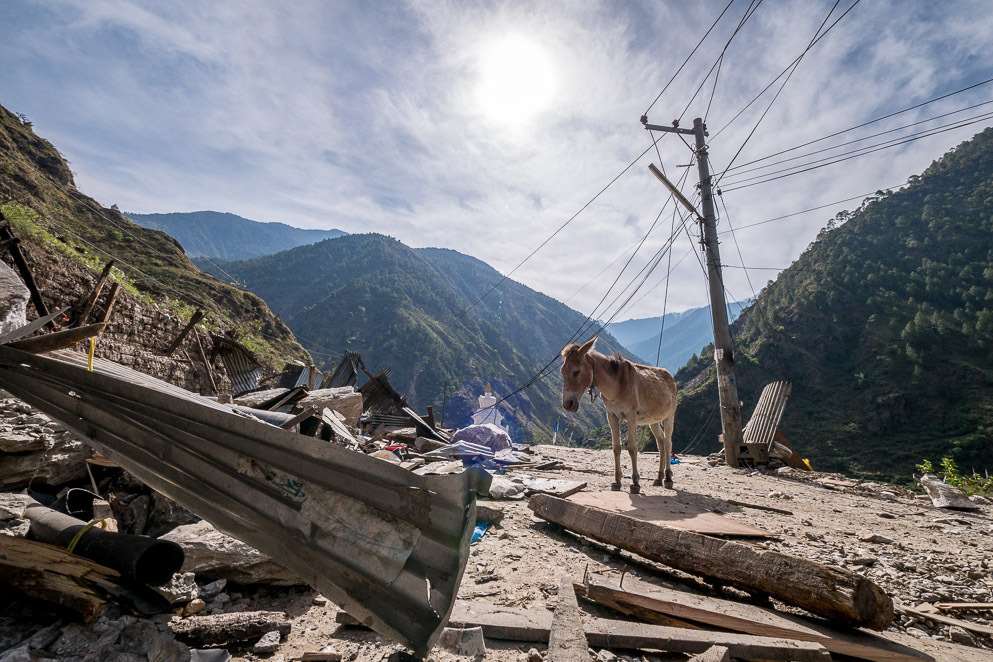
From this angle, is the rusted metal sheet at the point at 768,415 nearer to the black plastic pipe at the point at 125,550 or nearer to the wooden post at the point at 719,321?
the wooden post at the point at 719,321

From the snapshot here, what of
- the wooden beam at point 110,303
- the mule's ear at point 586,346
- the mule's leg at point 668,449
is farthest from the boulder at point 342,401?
the mule's leg at point 668,449

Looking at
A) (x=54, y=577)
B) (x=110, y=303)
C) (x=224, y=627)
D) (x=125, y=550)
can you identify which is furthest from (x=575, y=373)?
(x=110, y=303)

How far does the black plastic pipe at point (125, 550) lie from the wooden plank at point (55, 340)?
124 centimetres

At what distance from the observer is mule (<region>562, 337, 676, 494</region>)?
21.6 ft

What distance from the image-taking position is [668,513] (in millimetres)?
4770

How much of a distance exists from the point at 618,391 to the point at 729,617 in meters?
4.50

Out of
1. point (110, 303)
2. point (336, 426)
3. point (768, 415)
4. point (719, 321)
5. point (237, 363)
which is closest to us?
A: point (110, 303)

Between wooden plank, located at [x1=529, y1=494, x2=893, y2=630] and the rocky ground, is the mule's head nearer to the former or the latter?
the rocky ground

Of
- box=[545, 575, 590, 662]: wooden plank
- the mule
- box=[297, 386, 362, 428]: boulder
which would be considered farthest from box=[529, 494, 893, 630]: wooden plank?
box=[297, 386, 362, 428]: boulder

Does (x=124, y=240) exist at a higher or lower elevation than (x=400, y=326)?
lower

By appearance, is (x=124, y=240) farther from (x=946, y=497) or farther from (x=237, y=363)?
(x=946, y=497)

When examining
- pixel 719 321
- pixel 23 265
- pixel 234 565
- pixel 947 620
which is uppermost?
pixel 719 321

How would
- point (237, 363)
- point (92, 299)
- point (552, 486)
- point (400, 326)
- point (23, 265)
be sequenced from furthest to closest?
point (400, 326)
point (237, 363)
point (552, 486)
point (23, 265)
point (92, 299)

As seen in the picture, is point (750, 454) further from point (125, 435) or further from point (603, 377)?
point (125, 435)
